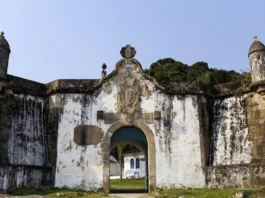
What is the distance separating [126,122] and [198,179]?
3.36m

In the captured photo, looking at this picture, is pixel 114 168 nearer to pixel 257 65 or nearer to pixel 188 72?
pixel 188 72

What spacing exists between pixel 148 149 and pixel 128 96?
7.07 ft

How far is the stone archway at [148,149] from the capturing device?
12500 millimetres

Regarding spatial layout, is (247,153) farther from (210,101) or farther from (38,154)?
Answer: (38,154)

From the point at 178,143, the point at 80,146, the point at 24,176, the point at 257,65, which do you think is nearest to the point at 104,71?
the point at 80,146

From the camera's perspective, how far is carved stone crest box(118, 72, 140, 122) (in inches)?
521

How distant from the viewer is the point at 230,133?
43.1ft

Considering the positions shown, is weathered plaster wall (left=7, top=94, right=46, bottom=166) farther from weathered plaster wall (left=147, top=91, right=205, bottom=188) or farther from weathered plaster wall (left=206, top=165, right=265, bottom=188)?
weathered plaster wall (left=206, top=165, right=265, bottom=188)

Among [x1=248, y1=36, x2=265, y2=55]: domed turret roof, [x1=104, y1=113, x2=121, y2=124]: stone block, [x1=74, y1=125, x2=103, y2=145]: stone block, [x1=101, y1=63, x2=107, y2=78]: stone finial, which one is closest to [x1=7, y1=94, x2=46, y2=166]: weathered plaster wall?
[x1=74, y1=125, x2=103, y2=145]: stone block

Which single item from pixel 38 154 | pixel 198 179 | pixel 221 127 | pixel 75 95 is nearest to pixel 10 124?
pixel 38 154

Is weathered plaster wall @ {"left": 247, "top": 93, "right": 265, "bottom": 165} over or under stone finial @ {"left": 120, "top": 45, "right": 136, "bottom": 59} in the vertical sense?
under

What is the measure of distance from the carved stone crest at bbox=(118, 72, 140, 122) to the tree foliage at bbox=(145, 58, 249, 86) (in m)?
13.9

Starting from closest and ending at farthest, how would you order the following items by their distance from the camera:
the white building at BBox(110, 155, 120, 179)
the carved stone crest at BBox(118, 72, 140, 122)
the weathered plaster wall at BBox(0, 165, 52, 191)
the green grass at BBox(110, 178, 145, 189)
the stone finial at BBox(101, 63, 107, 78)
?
1. the weathered plaster wall at BBox(0, 165, 52, 191)
2. the carved stone crest at BBox(118, 72, 140, 122)
3. the stone finial at BBox(101, 63, 107, 78)
4. the green grass at BBox(110, 178, 145, 189)
5. the white building at BBox(110, 155, 120, 179)

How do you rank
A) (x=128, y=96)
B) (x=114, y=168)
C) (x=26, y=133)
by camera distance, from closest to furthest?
(x=26, y=133) < (x=128, y=96) < (x=114, y=168)
